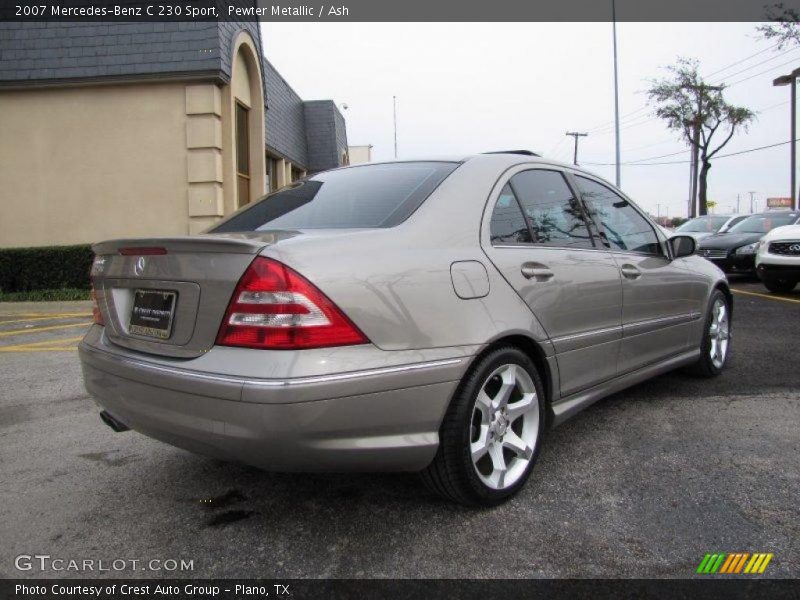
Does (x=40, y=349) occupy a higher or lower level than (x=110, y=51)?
lower

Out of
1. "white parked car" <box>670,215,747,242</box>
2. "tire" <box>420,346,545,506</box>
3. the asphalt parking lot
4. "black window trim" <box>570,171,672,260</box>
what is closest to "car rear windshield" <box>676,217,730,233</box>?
"white parked car" <box>670,215,747,242</box>

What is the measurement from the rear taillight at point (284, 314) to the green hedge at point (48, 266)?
1068 centimetres

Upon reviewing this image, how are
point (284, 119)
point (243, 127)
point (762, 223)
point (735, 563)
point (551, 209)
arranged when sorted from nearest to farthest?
point (735, 563) < point (551, 209) < point (762, 223) < point (243, 127) < point (284, 119)

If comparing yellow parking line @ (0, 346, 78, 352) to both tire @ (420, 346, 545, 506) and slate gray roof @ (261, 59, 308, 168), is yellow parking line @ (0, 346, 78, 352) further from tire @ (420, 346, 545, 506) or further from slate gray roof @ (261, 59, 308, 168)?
slate gray roof @ (261, 59, 308, 168)

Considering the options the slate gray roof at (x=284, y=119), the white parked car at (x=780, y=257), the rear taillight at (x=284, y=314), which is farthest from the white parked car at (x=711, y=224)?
the rear taillight at (x=284, y=314)

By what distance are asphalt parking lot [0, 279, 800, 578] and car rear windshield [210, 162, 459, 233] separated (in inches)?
47.6

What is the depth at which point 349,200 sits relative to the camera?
281 cm

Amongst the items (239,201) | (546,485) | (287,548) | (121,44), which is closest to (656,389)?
(546,485)

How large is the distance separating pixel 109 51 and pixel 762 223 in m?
13.9

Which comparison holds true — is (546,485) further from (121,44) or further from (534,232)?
(121,44)

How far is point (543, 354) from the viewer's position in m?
2.81

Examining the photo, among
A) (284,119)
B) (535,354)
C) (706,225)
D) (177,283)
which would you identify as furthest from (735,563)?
(284,119)

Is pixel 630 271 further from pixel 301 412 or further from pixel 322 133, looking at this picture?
pixel 322 133
